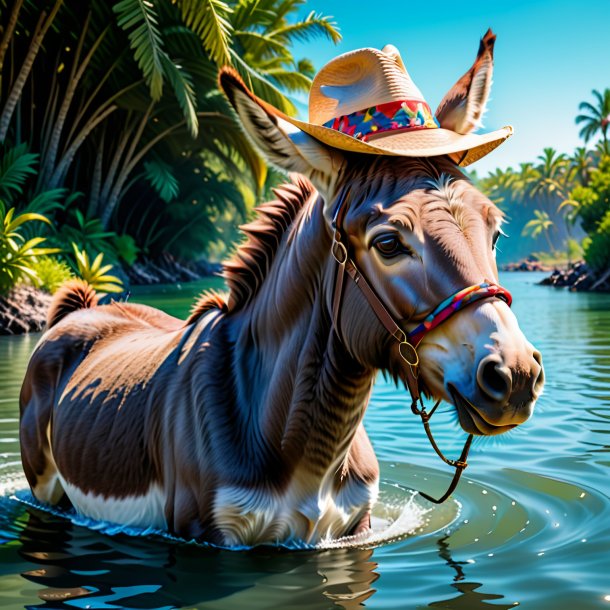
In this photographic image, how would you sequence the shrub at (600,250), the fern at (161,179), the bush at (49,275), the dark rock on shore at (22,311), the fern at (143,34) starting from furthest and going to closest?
the shrub at (600,250), the fern at (161,179), the fern at (143,34), the bush at (49,275), the dark rock on shore at (22,311)

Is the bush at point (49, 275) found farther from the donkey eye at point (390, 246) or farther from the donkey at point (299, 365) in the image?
the donkey eye at point (390, 246)

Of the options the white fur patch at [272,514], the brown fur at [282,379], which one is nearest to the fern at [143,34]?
the brown fur at [282,379]

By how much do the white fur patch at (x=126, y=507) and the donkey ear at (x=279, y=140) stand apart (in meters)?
1.62

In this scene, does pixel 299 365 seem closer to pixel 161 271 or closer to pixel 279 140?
pixel 279 140

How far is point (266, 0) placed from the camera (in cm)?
2992

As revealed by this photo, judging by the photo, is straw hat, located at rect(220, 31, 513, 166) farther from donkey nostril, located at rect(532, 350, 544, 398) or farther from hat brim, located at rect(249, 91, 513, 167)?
donkey nostril, located at rect(532, 350, 544, 398)

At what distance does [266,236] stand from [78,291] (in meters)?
2.26

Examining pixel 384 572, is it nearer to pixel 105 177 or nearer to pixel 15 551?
pixel 15 551

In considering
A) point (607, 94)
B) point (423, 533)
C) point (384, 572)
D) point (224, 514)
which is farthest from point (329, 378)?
point (607, 94)

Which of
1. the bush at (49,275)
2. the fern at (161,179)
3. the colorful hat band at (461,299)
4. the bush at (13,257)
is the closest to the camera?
the colorful hat band at (461,299)

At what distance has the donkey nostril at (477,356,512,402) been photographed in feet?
8.52

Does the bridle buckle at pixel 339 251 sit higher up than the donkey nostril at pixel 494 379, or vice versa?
the bridle buckle at pixel 339 251

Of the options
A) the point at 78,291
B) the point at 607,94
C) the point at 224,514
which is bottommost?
the point at 224,514

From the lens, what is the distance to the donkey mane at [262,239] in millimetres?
3773
